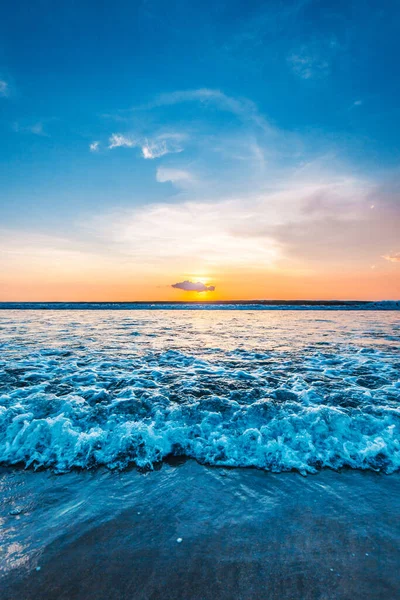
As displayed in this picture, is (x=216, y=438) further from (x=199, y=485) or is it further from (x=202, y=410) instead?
(x=199, y=485)

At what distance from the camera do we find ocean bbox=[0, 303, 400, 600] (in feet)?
8.04

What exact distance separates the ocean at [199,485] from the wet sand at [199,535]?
0.04 feet

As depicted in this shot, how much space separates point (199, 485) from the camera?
3582 mm

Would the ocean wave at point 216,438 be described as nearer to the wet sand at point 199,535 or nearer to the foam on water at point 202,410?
the foam on water at point 202,410

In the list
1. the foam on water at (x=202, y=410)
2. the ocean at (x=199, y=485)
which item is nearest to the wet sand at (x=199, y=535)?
the ocean at (x=199, y=485)

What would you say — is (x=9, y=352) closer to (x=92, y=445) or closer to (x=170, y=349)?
(x=170, y=349)

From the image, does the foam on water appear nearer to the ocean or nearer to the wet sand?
the ocean

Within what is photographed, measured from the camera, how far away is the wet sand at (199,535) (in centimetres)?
236

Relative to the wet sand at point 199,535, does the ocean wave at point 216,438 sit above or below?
above

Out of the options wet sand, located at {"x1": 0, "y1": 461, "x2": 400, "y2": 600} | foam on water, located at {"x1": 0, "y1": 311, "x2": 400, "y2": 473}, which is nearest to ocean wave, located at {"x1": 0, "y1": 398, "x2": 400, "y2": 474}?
foam on water, located at {"x1": 0, "y1": 311, "x2": 400, "y2": 473}

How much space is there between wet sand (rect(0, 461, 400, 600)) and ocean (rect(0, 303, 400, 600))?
13 millimetres

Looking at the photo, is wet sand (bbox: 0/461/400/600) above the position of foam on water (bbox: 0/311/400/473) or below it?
below

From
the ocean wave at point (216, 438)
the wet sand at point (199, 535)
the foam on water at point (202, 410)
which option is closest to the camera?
the wet sand at point (199, 535)

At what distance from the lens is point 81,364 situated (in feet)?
28.1
